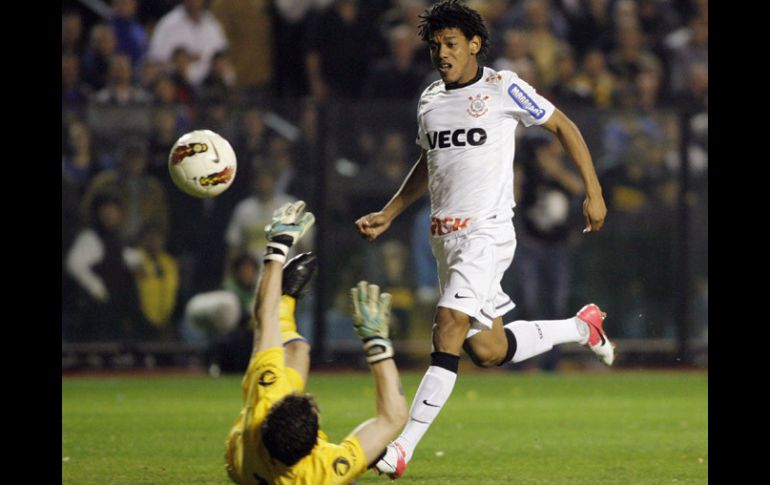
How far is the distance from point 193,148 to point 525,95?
6.52ft

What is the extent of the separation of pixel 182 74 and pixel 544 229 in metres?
4.58

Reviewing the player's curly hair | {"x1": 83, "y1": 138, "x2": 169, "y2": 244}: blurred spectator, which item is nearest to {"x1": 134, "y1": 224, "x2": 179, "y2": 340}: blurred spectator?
{"x1": 83, "y1": 138, "x2": 169, "y2": 244}: blurred spectator

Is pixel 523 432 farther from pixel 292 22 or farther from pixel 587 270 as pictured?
pixel 292 22

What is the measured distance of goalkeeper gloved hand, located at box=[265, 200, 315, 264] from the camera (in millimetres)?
6320

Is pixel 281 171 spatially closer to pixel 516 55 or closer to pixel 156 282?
pixel 156 282

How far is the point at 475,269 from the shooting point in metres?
7.08

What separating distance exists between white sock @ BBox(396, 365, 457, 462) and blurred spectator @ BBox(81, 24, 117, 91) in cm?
939

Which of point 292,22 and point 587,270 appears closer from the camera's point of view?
point 587,270

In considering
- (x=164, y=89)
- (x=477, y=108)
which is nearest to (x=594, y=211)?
(x=477, y=108)

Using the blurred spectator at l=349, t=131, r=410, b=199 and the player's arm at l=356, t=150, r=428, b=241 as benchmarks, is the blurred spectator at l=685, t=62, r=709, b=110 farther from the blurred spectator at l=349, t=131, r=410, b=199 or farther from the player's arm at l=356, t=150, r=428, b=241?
the player's arm at l=356, t=150, r=428, b=241

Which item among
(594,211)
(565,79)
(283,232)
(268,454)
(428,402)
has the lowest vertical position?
(268,454)

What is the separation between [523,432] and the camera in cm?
960
